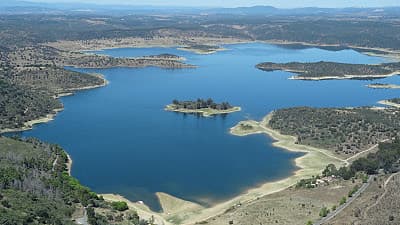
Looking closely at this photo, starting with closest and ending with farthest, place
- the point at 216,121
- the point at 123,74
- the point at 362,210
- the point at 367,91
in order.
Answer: the point at 362,210
the point at 216,121
the point at 367,91
the point at 123,74

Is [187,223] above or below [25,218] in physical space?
below

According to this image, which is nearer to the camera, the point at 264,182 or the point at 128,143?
the point at 264,182

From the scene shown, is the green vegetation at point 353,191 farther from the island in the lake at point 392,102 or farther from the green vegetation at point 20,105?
the island in the lake at point 392,102

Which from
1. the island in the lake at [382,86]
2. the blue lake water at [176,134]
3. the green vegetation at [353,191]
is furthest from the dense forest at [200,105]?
the green vegetation at [353,191]

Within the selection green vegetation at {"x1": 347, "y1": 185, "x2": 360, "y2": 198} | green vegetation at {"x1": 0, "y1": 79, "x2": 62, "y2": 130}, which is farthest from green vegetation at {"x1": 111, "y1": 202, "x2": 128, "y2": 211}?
green vegetation at {"x1": 0, "y1": 79, "x2": 62, "y2": 130}

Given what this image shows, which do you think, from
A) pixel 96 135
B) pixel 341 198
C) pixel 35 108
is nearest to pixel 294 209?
pixel 341 198

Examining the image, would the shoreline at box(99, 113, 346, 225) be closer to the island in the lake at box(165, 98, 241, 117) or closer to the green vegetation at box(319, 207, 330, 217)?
the green vegetation at box(319, 207, 330, 217)

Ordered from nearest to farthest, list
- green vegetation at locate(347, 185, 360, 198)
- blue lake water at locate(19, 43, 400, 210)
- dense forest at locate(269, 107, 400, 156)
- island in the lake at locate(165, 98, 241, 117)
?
green vegetation at locate(347, 185, 360, 198) → blue lake water at locate(19, 43, 400, 210) → dense forest at locate(269, 107, 400, 156) → island in the lake at locate(165, 98, 241, 117)

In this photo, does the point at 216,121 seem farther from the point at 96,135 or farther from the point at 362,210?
the point at 362,210
